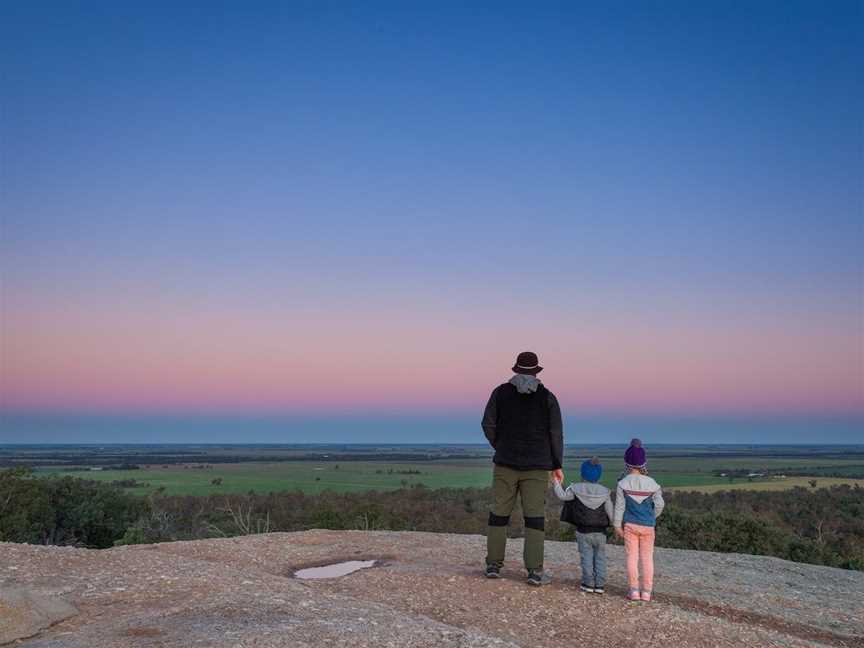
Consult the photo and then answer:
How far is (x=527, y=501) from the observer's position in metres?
9.41

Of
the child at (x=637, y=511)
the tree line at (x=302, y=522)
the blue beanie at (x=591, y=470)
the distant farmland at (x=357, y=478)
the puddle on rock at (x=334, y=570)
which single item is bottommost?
the distant farmland at (x=357, y=478)

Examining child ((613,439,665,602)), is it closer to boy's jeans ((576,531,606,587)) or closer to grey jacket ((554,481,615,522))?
grey jacket ((554,481,615,522))

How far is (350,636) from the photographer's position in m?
6.88

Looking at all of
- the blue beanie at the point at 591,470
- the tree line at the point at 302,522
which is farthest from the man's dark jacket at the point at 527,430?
the tree line at the point at 302,522

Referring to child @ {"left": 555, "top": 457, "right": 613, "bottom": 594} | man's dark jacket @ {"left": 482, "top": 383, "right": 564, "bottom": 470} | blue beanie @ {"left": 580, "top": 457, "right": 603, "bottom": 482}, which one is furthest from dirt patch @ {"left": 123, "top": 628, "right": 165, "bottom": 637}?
blue beanie @ {"left": 580, "top": 457, "right": 603, "bottom": 482}

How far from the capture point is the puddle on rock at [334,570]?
10.9m

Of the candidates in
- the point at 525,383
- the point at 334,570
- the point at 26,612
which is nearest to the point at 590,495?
the point at 525,383

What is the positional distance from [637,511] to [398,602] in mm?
2970

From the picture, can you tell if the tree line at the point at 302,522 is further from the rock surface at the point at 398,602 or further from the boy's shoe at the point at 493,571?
the boy's shoe at the point at 493,571

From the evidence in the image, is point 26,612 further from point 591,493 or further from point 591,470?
point 591,470

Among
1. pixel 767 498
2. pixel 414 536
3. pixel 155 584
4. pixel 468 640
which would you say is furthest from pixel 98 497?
pixel 767 498

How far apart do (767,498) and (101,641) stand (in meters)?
44.8

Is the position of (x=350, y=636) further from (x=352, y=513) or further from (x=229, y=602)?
(x=352, y=513)

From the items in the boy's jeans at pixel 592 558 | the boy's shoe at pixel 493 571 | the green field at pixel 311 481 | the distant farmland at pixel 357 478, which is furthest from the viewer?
the distant farmland at pixel 357 478
